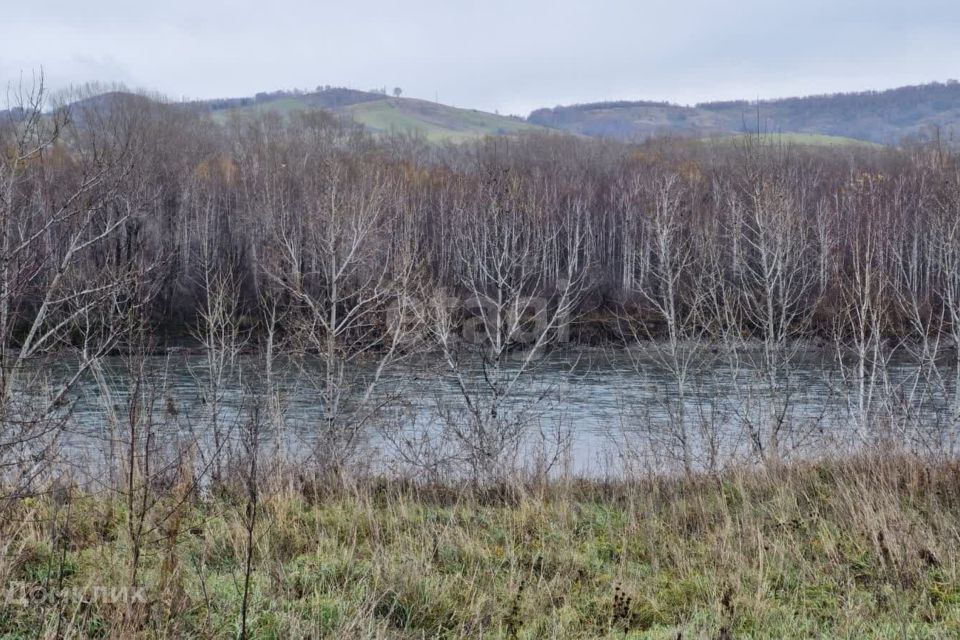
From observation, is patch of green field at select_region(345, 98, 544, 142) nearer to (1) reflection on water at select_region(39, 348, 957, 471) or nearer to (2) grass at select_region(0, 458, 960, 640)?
(1) reflection on water at select_region(39, 348, 957, 471)

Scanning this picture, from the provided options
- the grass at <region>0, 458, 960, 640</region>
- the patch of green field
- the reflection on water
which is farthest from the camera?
the patch of green field

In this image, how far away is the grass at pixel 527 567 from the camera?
13.1ft

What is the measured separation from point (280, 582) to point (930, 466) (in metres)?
5.30

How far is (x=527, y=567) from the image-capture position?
5.30 metres

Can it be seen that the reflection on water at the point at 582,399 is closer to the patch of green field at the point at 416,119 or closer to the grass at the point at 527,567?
the grass at the point at 527,567

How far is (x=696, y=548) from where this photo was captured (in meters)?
5.45

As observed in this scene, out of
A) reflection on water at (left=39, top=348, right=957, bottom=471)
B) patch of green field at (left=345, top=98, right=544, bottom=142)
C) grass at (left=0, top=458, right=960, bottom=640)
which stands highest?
patch of green field at (left=345, top=98, right=544, bottom=142)

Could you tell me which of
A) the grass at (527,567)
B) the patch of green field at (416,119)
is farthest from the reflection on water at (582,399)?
the patch of green field at (416,119)

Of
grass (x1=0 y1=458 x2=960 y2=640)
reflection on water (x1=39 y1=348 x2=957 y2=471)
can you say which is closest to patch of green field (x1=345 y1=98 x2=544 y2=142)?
reflection on water (x1=39 y1=348 x2=957 y2=471)

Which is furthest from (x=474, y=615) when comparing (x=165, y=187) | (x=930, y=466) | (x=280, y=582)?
(x=165, y=187)

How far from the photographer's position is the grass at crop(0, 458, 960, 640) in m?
4.00

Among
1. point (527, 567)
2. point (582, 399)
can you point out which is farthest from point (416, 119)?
point (527, 567)

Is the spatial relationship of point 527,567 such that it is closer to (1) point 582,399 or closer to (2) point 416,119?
(1) point 582,399

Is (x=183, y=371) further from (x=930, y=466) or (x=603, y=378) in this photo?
(x=930, y=466)
